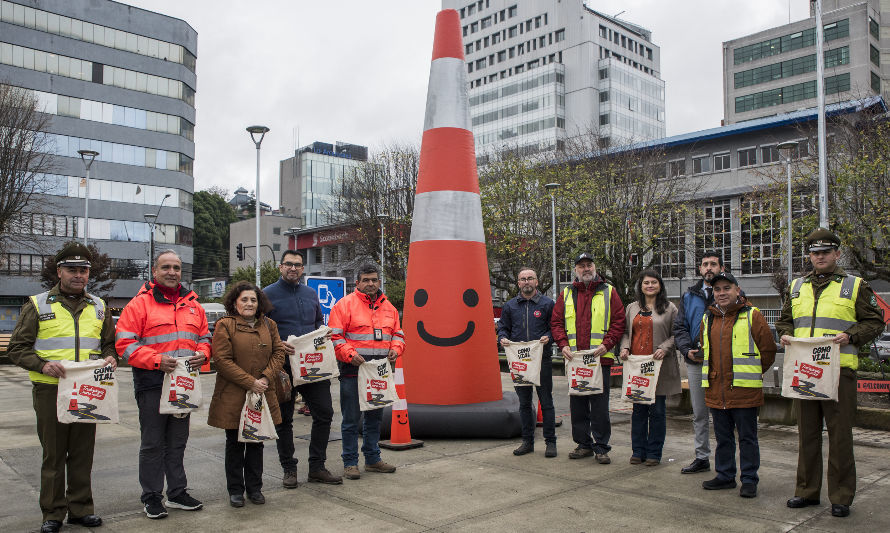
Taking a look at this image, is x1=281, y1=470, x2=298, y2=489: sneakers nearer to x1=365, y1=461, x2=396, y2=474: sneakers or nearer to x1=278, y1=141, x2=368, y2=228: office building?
x1=365, y1=461, x2=396, y2=474: sneakers

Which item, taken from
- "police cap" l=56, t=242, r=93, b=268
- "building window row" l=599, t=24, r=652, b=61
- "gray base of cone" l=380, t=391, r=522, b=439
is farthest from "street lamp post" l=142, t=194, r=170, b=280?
"building window row" l=599, t=24, r=652, b=61

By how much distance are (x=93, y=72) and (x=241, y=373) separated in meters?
50.8

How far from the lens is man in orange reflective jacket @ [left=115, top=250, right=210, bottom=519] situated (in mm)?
5352

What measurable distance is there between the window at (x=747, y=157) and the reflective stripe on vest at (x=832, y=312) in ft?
132

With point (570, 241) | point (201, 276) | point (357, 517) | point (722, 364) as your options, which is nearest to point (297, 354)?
point (357, 517)

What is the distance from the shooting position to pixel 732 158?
43125 millimetres

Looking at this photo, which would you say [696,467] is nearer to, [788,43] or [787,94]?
[787,94]

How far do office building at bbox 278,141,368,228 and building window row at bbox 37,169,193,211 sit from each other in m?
33.8

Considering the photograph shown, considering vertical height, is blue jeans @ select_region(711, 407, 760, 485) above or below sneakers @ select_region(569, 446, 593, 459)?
above

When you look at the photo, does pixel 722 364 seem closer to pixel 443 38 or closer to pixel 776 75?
pixel 443 38

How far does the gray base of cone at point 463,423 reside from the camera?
27.7 feet

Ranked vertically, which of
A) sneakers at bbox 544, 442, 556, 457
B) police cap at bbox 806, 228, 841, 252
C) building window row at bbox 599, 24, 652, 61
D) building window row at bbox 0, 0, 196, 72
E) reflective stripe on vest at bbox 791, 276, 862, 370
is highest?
building window row at bbox 599, 24, 652, 61

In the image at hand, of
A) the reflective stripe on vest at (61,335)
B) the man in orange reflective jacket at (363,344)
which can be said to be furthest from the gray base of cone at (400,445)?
the reflective stripe on vest at (61,335)

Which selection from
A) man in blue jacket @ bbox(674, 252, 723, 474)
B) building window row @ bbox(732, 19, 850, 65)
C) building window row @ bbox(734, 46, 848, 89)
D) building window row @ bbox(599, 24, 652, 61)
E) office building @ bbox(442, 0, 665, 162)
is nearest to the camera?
man in blue jacket @ bbox(674, 252, 723, 474)
